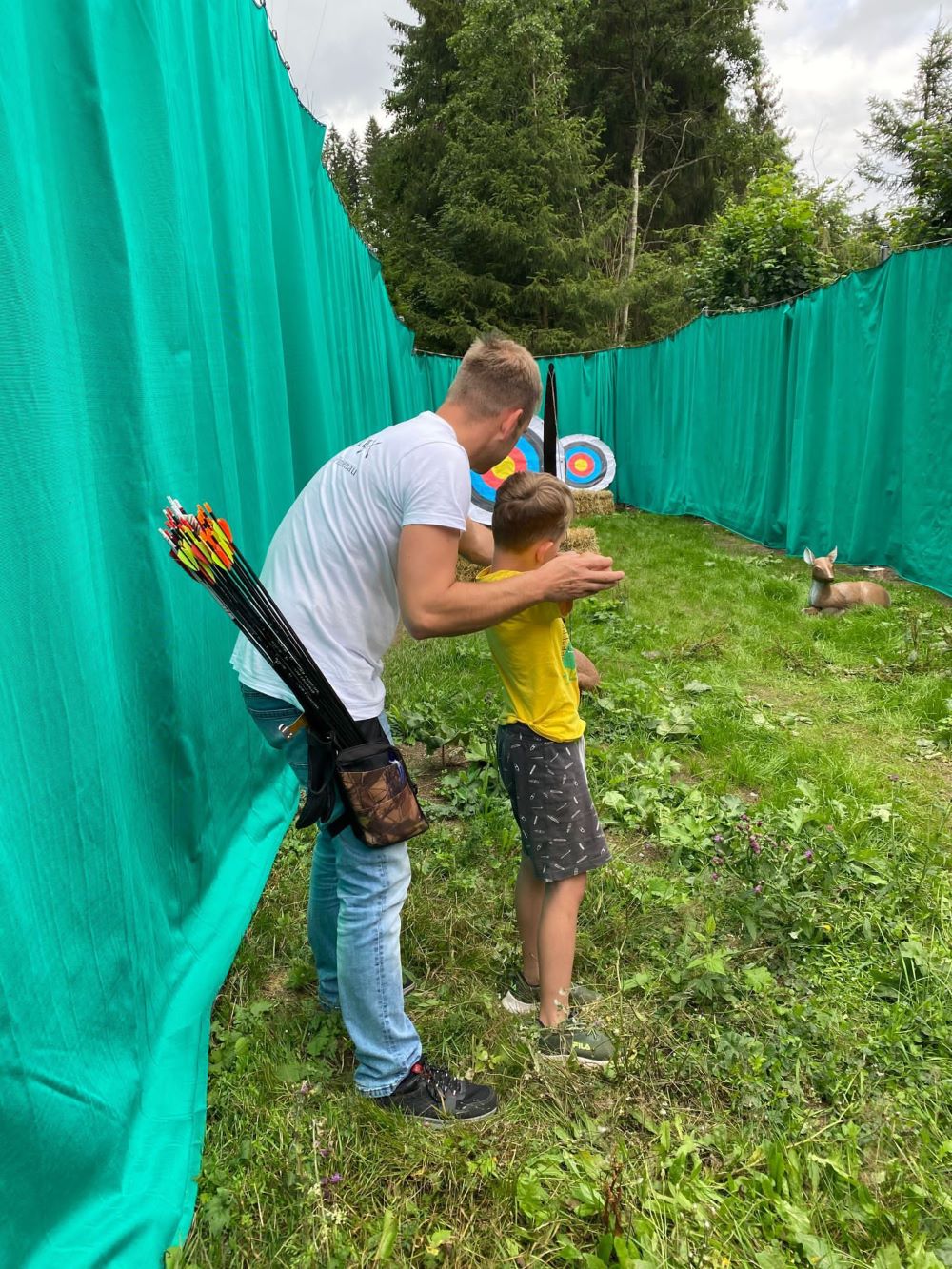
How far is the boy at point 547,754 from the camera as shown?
1.79m

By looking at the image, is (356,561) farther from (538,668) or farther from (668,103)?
(668,103)

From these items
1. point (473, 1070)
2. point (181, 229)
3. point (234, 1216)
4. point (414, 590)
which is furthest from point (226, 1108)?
point (181, 229)

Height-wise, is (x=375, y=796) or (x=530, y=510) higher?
(x=530, y=510)

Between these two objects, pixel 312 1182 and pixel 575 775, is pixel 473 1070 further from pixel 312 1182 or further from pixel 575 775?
pixel 575 775

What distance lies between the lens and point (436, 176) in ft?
64.5

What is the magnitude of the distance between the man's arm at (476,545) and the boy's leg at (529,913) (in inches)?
28.3

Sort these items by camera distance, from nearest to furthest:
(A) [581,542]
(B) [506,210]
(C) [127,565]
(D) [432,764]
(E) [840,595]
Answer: (C) [127,565] < (D) [432,764] < (E) [840,595] < (A) [581,542] < (B) [506,210]

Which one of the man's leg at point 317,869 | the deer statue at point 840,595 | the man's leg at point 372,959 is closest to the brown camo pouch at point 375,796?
the man's leg at point 372,959

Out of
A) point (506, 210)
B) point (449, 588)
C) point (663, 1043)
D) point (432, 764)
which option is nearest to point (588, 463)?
point (432, 764)

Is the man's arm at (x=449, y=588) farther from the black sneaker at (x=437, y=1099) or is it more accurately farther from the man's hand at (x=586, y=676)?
the man's hand at (x=586, y=676)

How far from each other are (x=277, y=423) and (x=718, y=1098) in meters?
2.61

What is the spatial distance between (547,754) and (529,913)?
447 millimetres

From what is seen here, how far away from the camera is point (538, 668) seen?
1807 mm

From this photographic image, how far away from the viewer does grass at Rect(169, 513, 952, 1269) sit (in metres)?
1.40
